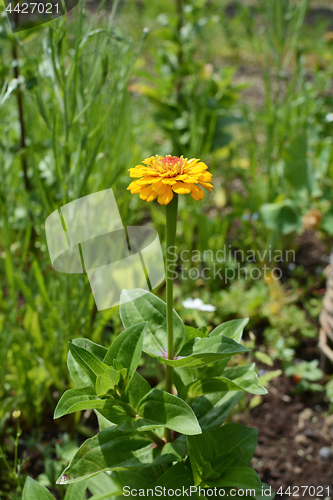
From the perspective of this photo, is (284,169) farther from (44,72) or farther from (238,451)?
(238,451)

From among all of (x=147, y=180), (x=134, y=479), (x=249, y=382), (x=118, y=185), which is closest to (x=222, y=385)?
(x=249, y=382)

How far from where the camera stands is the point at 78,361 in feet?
1.93

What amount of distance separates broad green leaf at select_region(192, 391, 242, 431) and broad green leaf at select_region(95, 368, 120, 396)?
24 cm

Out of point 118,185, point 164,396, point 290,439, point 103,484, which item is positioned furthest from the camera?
point 118,185

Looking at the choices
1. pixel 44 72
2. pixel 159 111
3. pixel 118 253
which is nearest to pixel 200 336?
pixel 118 253

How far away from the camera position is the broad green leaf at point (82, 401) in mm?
552

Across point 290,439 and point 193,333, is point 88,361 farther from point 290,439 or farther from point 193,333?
point 290,439

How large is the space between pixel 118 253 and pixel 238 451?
30.1 inches

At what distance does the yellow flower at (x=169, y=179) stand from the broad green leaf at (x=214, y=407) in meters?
0.42

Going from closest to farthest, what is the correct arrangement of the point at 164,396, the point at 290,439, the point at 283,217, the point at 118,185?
1. the point at 164,396
2. the point at 290,439
3. the point at 283,217
4. the point at 118,185

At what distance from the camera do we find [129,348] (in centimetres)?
60
